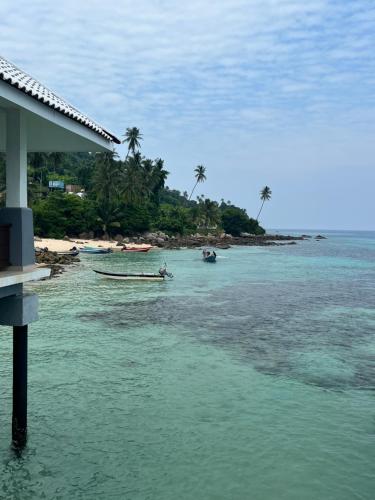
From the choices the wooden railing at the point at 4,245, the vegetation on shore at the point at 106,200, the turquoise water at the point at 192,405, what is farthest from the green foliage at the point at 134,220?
the wooden railing at the point at 4,245

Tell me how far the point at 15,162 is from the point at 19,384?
4337 millimetres

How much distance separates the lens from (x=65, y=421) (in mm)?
11836

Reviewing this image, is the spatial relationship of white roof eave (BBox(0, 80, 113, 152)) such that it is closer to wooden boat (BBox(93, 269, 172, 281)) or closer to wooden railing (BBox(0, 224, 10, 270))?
wooden railing (BBox(0, 224, 10, 270))

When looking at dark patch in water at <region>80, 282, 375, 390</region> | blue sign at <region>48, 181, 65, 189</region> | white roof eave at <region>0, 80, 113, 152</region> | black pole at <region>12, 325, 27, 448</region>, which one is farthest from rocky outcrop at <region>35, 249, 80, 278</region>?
blue sign at <region>48, 181, 65, 189</region>

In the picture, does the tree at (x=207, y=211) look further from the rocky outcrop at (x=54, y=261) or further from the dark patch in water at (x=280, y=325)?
the dark patch in water at (x=280, y=325)

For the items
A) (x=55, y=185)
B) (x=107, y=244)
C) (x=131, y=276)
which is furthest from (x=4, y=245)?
(x=55, y=185)

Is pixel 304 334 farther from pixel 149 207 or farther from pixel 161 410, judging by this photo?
pixel 149 207

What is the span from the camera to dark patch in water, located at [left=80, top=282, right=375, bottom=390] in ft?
56.5

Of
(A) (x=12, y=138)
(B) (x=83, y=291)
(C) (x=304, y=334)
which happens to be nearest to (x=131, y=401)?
(A) (x=12, y=138)

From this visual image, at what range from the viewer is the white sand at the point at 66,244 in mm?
64625

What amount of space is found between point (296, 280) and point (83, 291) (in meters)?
22.5

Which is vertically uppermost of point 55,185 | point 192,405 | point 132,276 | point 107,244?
point 55,185

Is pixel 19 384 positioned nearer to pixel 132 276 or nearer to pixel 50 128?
pixel 50 128

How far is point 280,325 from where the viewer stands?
81.6 feet
